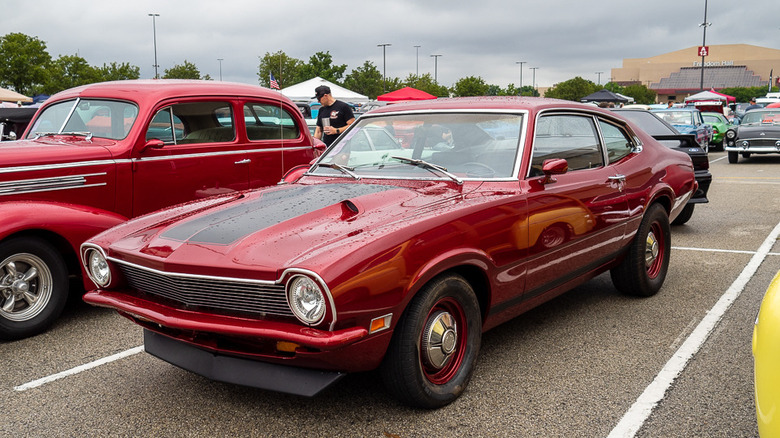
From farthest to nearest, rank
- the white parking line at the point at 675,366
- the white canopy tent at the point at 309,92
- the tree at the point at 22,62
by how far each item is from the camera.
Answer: the tree at the point at 22,62 → the white canopy tent at the point at 309,92 → the white parking line at the point at 675,366

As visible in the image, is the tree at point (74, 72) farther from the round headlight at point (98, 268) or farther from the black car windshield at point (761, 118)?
the round headlight at point (98, 268)

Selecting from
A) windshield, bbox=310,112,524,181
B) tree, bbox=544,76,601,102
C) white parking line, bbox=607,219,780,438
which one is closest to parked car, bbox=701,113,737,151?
white parking line, bbox=607,219,780,438

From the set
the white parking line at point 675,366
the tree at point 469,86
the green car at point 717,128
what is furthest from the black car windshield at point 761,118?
the tree at point 469,86

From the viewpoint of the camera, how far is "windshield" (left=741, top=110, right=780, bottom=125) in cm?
1942

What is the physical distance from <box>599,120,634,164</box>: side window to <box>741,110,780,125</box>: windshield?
55.2ft

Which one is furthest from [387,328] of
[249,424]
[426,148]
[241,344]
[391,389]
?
[426,148]

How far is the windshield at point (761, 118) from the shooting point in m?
19.4

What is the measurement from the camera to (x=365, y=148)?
15.0ft

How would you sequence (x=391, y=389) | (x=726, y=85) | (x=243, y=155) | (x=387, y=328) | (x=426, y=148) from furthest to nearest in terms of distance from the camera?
(x=726, y=85)
(x=243, y=155)
(x=426, y=148)
(x=391, y=389)
(x=387, y=328)

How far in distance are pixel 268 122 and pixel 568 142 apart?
10.8 ft

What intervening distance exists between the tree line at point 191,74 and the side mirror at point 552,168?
1503 centimetres

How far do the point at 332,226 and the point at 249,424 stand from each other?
1051 mm

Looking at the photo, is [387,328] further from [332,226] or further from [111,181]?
[111,181]

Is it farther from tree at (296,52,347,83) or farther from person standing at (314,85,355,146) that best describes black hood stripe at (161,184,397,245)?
tree at (296,52,347,83)
